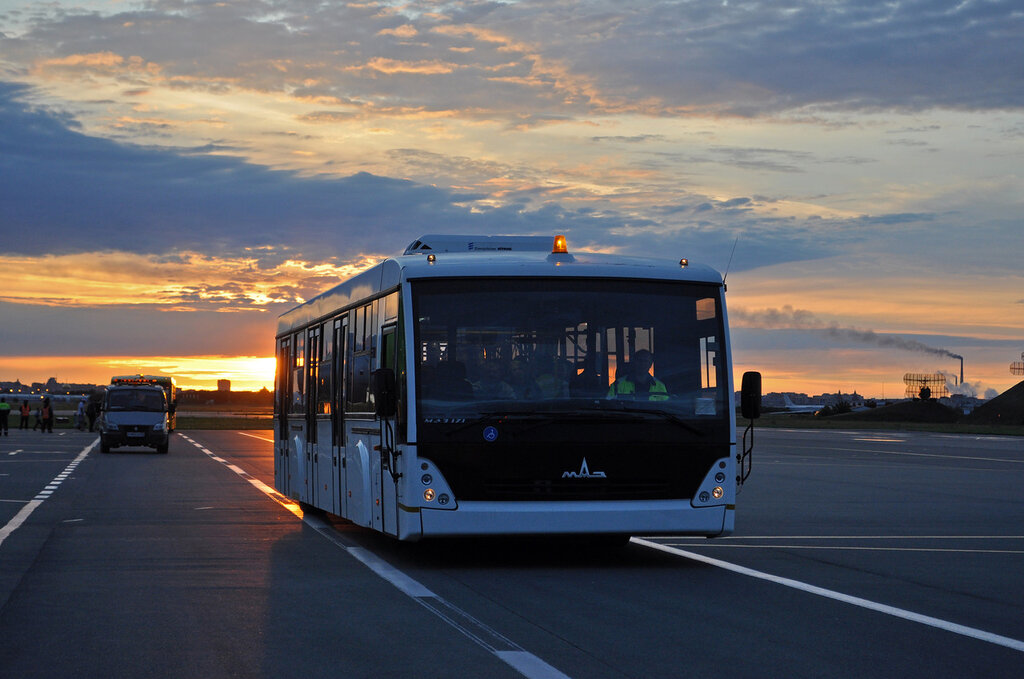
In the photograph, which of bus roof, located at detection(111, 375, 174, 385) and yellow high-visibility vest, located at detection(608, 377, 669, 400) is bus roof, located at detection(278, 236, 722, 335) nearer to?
yellow high-visibility vest, located at detection(608, 377, 669, 400)

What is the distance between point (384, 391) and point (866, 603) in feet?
14.7

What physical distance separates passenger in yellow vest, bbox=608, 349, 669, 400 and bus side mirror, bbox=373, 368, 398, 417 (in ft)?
6.29

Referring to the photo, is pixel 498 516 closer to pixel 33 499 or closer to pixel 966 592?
pixel 966 592

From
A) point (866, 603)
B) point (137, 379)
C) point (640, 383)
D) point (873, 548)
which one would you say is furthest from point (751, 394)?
point (137, 379)

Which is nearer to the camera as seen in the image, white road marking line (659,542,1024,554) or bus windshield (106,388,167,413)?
white road marking line (659,542,1024,554)

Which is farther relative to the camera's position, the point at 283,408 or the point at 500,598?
the point at 283,408

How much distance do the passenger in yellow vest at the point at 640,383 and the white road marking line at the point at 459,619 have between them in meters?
2.52

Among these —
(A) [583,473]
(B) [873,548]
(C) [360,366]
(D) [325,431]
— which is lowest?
(B) [873,548]

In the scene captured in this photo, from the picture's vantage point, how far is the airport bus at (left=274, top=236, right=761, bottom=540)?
12797 millimetres

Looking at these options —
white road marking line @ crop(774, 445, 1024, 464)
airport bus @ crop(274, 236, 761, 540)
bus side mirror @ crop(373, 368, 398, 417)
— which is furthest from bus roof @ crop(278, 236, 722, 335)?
white road marking line @ crop(774, 445, 1024, 464)

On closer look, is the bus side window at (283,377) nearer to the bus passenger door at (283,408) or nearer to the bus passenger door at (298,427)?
the bus passenger door at (283,408)

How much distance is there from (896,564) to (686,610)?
417cm

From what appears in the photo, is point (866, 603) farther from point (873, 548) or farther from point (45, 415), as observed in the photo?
point (45, 415)

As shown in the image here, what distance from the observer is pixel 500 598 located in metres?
10.9
